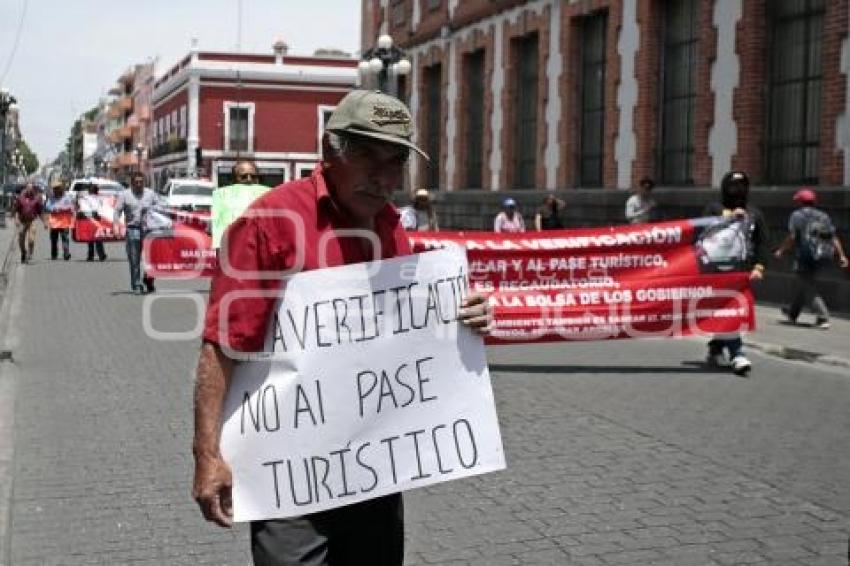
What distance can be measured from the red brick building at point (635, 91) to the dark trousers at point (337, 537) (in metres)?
14.0

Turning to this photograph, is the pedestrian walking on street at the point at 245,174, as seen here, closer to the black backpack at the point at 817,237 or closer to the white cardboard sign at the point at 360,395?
the black backpack at the point at 817,237

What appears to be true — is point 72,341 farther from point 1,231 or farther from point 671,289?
point 1,231

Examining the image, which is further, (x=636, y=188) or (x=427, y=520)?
(x=636, y=188)

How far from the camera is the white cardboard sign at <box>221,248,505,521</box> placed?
3098 mm

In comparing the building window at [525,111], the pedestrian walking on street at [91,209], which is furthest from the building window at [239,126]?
the building window at [525,111]

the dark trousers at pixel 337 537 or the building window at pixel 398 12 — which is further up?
the building window at pixel 398 12

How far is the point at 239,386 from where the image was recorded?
3088mm

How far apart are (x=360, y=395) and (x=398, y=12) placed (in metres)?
34.0

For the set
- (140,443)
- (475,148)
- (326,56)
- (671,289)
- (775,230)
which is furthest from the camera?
(326,56)

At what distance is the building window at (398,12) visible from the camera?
3528 cm

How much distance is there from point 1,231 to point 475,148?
66.1 ft

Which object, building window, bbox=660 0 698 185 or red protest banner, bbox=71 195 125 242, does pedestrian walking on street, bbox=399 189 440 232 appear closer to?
building window, bbox=660 0 698 185

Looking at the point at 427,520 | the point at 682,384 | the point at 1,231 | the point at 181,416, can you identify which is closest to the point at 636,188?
the point at 682,384

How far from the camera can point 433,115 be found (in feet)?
110
